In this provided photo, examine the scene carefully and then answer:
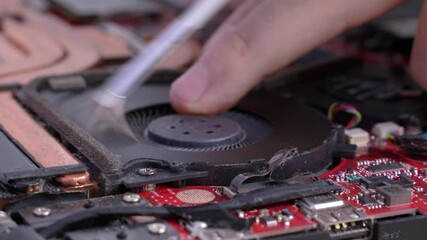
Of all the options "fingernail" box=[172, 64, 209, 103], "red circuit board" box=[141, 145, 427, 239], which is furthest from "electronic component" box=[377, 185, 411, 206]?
"fingernail" box=[172, 64, 209, 103]

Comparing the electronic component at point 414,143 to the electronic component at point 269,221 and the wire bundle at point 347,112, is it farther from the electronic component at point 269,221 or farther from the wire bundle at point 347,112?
the electronic component at point 269,221

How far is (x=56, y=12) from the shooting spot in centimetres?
372

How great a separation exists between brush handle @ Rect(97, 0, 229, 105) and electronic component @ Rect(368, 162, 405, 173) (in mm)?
709

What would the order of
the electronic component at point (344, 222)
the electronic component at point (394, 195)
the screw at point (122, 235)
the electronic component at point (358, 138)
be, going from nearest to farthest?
the screw at point (122, 235), the electronic component at point (344, 222), the electronic component at point (394, 195), the electronic component at point (358, 138)

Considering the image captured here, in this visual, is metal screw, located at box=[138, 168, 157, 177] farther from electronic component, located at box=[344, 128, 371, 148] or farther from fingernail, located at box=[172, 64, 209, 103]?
electronic component, located at box=[344, 128, 371, 148]

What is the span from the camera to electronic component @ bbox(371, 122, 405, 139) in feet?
7.59

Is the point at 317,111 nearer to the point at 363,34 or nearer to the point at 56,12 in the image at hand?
the point at 363,34

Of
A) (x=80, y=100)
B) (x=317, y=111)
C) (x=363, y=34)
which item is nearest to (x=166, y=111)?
(x=80, y=100)

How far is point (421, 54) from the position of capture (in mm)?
2422

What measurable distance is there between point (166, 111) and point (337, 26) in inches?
22.8

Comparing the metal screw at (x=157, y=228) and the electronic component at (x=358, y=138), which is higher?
the electronic component at (x=358, y=138)

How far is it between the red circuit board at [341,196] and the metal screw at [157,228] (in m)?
0.04

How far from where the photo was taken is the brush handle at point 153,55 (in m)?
2.36

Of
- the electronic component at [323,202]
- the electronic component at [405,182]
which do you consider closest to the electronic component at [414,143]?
the electronic component at [405,182]
